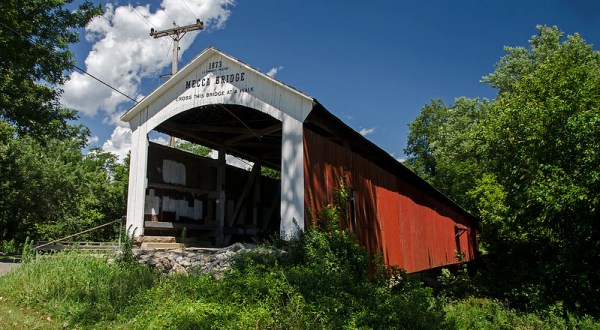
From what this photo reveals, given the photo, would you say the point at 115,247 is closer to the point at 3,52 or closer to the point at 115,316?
the point at 115,316

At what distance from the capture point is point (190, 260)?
27.2 ft

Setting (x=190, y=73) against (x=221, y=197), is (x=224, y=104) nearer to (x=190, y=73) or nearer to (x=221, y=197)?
(x=190, y=73)

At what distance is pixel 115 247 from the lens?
9156 millimetres

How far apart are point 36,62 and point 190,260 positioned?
12.0 m

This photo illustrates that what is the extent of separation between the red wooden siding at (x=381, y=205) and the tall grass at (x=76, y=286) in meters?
3.44

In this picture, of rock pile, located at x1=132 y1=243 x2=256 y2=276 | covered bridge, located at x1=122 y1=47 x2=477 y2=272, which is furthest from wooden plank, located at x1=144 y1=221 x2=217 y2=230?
rock pile, located at x1=132 y1=243 x2=256 y2=276

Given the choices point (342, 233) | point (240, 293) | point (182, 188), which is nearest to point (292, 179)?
point (342, 233)

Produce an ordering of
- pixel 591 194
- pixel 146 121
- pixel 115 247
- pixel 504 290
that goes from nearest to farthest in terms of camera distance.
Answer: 1. pixel 115 247
2. pixel 146 121
3. pixel 591 194
4. pixel 504 290

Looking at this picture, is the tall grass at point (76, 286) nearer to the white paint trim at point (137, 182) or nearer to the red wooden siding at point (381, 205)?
the white paint trim at point (137, 182)

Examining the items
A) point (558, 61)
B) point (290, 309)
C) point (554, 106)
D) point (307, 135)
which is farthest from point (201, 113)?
point (558, 61)

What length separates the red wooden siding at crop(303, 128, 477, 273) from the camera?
934cm

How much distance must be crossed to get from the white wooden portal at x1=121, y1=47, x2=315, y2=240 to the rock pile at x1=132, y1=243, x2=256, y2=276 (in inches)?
46.4

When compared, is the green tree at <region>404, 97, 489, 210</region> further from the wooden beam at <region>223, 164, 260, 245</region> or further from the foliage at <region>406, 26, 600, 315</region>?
the wooden beam at <region>223, 164, 260, 245</region>

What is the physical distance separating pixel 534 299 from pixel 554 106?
Result: 7390 mm
